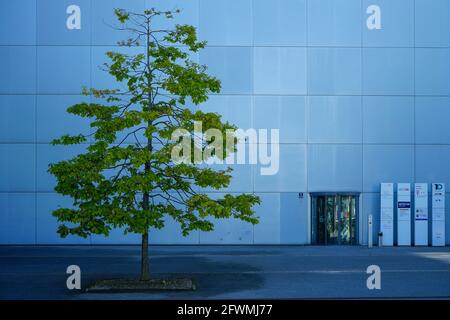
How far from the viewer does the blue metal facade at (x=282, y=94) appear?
88.9 ft

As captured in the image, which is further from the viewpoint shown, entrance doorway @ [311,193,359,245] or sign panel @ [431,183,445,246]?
entrance doorway @ [311,193,359,245]

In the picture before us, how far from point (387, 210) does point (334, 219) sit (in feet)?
7.62

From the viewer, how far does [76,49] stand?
1068 inches

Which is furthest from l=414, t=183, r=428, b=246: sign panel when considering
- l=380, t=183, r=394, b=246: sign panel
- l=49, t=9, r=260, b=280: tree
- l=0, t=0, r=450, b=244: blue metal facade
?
l=49, t=9, r=260, b=280: tree

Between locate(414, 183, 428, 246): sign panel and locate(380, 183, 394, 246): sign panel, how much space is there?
103cm

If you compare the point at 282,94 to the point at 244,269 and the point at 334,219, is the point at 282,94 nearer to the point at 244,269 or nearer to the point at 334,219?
the point at 334,219

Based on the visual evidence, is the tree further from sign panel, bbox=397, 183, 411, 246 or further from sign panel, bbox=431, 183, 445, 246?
sign panel, bbox=431, 183, 445, 246

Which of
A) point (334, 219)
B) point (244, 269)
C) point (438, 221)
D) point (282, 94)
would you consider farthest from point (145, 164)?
point (438, 221)

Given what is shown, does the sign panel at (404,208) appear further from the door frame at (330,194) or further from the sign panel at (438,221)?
the door frame at (330,194)

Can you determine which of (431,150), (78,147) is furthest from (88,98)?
(431,150)

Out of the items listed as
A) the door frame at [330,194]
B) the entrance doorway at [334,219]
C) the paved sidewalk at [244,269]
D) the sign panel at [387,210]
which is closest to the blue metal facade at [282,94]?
the door frame at [330,194]

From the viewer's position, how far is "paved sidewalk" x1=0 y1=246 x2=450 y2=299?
15.8 metres

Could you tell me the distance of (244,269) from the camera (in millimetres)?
20094
